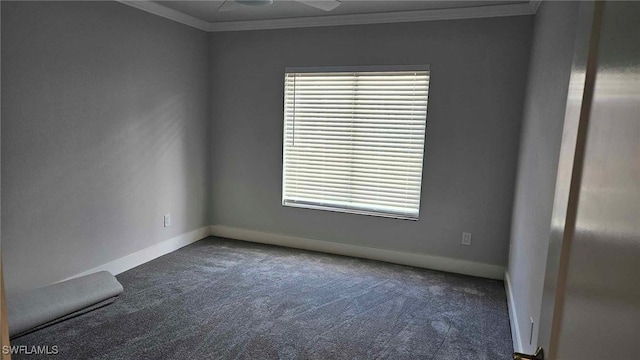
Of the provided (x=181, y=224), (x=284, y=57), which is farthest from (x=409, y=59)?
(x=181, y=224)

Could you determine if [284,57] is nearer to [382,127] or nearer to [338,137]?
[338,137]

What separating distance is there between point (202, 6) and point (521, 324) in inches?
141

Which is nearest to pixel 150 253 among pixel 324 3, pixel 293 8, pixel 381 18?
pixel 293 8

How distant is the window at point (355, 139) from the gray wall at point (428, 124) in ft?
0.33

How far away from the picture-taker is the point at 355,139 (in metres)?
3.96

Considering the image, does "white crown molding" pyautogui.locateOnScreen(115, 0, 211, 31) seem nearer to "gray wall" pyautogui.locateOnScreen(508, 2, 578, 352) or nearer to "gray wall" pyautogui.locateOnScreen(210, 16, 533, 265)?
"gray wall" pyautogui.locateOnScreen(210, 16, 533, 265)

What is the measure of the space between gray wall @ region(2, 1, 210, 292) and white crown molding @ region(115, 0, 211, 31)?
2.2 inches

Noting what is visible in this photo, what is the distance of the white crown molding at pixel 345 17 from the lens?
328cm

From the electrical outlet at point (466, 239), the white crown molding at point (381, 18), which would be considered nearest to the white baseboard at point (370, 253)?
the electrical outlet at point (466, 239)

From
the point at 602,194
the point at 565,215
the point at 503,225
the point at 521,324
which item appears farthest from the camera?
the point at 503,225

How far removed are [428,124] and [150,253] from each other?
9.57 feet

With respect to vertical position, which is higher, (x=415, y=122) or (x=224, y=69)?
(x=224, y=69)

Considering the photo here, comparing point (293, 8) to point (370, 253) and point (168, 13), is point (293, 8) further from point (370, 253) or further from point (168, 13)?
point (370, 253)

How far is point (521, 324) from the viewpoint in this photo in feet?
7.88
